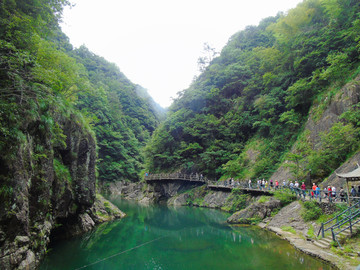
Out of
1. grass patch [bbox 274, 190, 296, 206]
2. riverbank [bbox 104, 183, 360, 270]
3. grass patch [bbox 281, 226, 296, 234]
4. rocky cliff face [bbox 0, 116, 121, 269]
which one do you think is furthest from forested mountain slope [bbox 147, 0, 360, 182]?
rocky cliff face [bbox 0, 116, 121, 269]

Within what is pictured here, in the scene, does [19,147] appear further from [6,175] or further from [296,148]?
[296,148]

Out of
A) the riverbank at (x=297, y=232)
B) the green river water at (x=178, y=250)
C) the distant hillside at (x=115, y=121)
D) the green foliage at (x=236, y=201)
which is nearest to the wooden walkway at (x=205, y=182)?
the green foliage at (x=236, y=201)

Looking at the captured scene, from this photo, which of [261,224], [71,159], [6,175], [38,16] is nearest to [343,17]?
[261,224]

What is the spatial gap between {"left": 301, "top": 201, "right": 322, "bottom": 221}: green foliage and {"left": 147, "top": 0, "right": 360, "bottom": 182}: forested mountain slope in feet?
13.2

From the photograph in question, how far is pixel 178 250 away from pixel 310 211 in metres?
7.77

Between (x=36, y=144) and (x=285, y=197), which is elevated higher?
(x=36, y=144)

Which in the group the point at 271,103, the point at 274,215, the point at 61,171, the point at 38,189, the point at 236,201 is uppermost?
the point at 271,103

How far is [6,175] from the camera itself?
244 inches

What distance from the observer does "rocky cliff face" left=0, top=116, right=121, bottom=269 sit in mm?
6234

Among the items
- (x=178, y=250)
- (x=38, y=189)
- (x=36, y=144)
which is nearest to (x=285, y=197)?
(x=178, y=250)

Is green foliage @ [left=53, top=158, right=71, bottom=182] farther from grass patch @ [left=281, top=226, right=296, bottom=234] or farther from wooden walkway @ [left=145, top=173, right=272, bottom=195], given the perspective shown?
wooden walkway @ [left=145, top=173, right=272, bottom=195]

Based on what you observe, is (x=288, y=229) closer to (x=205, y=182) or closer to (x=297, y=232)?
(x=297, y=232)

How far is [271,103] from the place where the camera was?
2428 centimetres

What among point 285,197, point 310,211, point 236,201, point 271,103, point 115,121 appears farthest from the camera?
point 115,121
